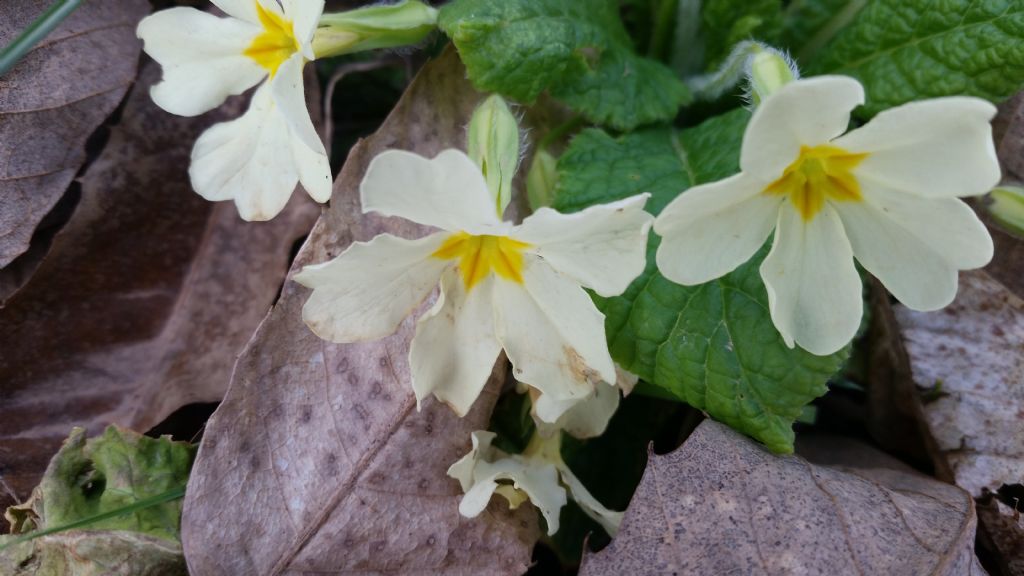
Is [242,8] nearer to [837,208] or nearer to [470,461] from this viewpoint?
[470,461]

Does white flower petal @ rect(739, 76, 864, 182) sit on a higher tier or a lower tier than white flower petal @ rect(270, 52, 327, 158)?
higher

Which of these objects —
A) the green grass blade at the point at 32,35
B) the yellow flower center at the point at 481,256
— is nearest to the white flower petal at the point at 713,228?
the yellow flower center at the point at 481,256

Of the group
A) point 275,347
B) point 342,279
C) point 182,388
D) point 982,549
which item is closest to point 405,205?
point 342,279

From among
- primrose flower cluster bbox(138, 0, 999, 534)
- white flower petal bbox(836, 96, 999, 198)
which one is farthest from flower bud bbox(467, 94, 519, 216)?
white flower petal bbox(836, 96, 999, 198)

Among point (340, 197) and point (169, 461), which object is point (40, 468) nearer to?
point (169, 461)

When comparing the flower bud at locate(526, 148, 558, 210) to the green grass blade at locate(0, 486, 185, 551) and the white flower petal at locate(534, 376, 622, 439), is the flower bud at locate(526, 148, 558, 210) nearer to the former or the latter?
the white flower petal at locate(534, 376, 622, 439)

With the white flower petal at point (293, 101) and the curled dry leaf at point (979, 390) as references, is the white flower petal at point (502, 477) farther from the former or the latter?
the curled dry leaf at point (979, 390)
